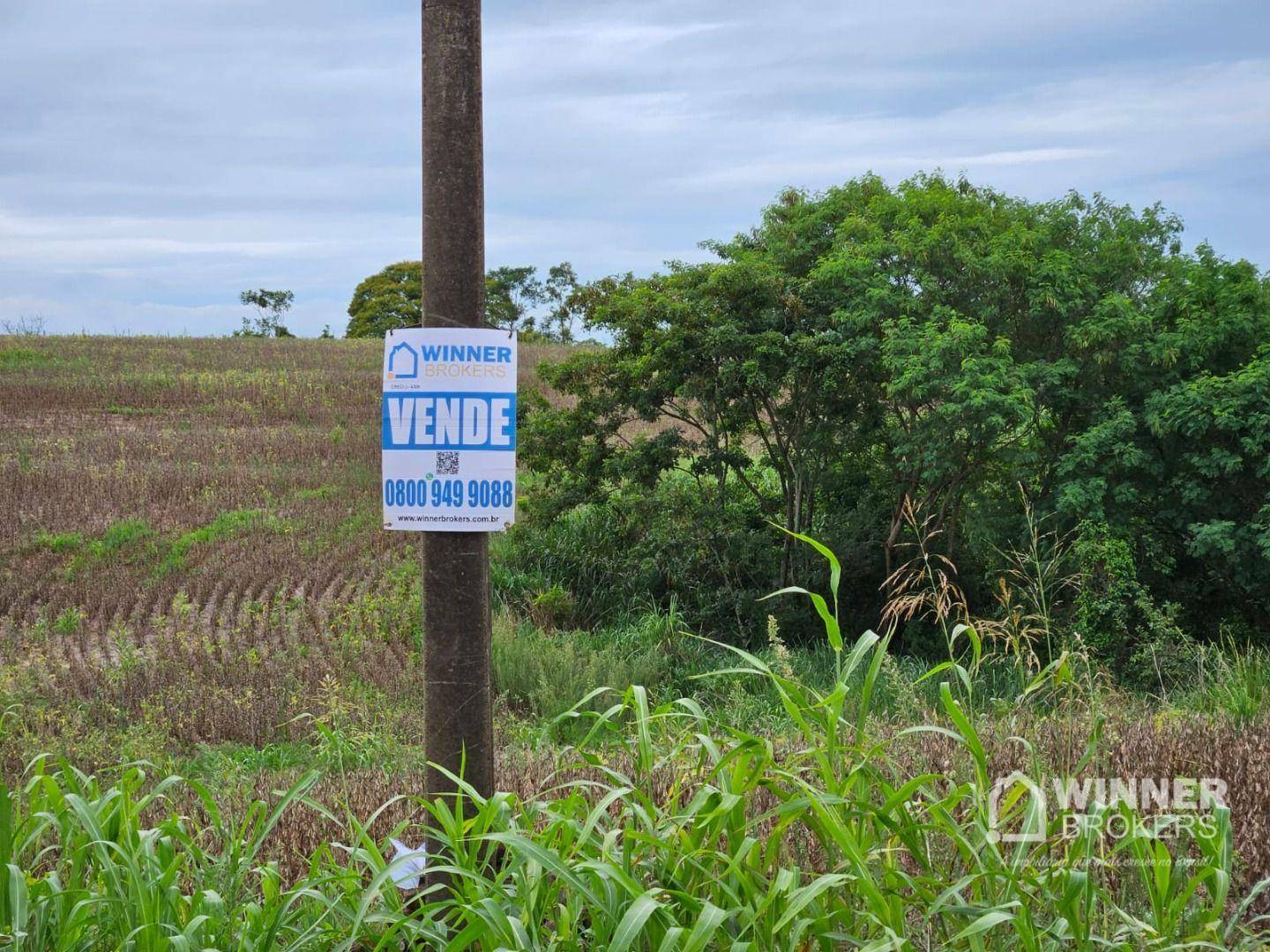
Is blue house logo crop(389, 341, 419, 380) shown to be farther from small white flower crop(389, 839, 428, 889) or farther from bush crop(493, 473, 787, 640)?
bush crop(493, 473, 787, 640)

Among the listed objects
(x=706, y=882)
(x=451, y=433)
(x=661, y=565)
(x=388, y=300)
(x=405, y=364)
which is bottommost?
(x=661, y=565)

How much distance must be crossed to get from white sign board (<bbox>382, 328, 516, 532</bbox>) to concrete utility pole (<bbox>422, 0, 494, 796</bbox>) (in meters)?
0.09

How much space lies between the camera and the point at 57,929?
9.82ft

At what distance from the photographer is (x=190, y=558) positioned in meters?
14.3

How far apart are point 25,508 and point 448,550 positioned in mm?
15584

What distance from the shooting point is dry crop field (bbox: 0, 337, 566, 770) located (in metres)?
8.52

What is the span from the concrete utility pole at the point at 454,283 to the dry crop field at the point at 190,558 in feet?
12.1

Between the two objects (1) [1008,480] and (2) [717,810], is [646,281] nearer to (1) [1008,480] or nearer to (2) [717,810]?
(1) [1008,480]

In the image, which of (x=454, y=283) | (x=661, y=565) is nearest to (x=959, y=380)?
(x=661, y=565)

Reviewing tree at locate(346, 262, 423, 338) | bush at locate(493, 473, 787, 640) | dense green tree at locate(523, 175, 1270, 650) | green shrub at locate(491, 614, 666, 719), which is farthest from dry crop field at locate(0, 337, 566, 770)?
tree at locate(346, 262, 423, 338)

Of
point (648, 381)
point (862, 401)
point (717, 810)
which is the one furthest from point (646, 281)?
Result: point (717, 810)

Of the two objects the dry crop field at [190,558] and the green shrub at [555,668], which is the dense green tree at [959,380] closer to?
the green shrub at [555,668]

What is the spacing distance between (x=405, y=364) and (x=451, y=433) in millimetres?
272

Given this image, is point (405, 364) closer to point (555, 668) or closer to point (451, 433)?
point (451, 433)
